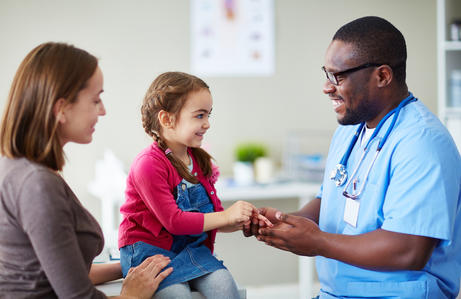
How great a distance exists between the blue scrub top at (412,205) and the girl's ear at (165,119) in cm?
61

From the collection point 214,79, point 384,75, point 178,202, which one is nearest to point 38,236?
point 178,202

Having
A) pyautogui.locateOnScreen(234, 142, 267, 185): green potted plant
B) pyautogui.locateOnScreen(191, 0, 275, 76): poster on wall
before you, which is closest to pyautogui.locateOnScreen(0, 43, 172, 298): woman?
pyautogui.locateOnScreen(234, 142, 267, 185): green potted plant

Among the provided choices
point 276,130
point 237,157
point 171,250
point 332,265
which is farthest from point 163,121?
point 276,130

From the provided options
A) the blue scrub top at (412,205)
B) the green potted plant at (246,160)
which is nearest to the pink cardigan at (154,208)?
the blue scrub top at (412,205)

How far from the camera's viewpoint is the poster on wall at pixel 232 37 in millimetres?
3338

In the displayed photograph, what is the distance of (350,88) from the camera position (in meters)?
1.52

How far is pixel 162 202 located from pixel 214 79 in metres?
1.98

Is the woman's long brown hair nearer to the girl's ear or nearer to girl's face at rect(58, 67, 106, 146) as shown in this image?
girl's face at rect(58, 67, 106, 146)

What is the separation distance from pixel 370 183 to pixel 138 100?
2103 millimetres

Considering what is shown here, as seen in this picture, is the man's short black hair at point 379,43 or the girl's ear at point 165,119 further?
the girl's ear at point 165,119

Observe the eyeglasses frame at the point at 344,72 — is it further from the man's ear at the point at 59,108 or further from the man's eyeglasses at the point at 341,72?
the man's ear at the point at 59,108

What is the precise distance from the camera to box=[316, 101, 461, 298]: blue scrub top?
1309 mm

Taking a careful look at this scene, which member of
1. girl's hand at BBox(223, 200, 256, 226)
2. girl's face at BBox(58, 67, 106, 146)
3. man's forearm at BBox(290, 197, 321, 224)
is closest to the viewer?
girl's face at BBox(58, 67, 106, 146)

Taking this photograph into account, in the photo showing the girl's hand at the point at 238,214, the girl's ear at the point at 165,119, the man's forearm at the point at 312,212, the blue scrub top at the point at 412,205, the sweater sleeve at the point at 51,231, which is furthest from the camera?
the man's forearm at the point at 312,212
